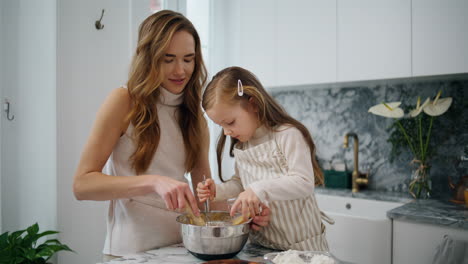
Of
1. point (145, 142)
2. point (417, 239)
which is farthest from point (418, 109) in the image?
point (145, 142)

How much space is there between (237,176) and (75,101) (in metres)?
1.17

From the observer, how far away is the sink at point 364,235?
2035 millimetres

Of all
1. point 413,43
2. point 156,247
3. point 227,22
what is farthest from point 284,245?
point 227,22

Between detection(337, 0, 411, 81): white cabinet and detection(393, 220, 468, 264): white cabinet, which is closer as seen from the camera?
detection(393, 220, 468, 264): white cabinet

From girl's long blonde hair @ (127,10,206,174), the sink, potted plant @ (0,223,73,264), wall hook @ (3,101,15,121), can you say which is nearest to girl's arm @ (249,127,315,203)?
girl's long blonde hair @ (127,10,206,174)

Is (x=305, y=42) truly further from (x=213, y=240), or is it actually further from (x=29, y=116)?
(x=213, y=240)

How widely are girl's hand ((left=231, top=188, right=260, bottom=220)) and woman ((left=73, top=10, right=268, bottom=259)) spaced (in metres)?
0.09

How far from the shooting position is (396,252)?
2010 millimetres

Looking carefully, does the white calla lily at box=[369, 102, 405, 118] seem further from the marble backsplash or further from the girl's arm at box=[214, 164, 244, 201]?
the girl's arm at box=[214, 164, 244, 201]

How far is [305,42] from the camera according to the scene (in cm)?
262

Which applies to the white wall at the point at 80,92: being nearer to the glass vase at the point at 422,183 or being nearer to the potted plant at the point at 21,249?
the potted plant at the point at 21,249

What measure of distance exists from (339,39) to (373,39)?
0.23 m

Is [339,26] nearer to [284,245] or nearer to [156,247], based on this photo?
[284,245]

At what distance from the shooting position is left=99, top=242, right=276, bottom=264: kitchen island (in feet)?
3.35
